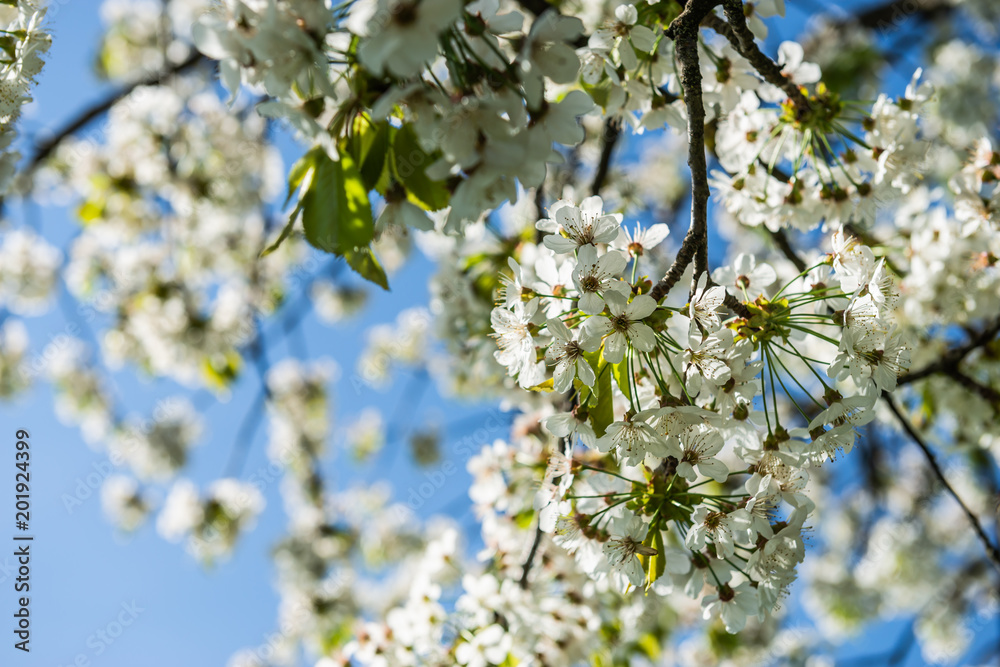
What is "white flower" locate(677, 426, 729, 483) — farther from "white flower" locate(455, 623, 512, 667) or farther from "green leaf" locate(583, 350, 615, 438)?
"white flower" locate(455, 623, 512, 667)

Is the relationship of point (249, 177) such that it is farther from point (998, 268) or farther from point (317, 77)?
point (998, 268)

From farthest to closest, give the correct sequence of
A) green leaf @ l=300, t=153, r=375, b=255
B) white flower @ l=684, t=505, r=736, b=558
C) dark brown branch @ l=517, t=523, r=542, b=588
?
dark brown branch @ l=517, t=523, r=542, b=588, white flower @ l=684, t=505, r=736, b=558, green leaf @ l=300, t=153, r=375, b=255

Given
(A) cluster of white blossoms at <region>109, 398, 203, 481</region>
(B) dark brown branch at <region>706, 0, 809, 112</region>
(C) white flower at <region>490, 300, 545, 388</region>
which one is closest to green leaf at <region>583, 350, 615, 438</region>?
(C) white flower at <region>490, 300, 545, 388</region>

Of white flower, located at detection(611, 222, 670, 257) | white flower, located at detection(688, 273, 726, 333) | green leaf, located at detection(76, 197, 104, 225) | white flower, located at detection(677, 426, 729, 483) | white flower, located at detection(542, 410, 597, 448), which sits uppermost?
green leaf, located at detection(76, 197, 104, 225)

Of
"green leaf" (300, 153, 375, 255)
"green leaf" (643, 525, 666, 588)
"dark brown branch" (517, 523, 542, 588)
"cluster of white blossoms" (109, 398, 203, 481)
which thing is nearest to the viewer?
"green leaf" (300, 153, 375, 255)

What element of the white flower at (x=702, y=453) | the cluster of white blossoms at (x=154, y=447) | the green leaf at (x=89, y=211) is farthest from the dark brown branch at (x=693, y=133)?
the cluster of white blossoms at (x=154, y=447)

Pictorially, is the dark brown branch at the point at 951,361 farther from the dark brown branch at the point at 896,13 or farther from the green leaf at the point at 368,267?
the dark brown branch at the point at 896,13

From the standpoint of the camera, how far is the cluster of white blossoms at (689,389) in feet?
4.00

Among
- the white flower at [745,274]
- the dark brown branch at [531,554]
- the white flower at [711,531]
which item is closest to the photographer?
the white flower at [711,531]

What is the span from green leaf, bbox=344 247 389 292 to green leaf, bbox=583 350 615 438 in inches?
17.7

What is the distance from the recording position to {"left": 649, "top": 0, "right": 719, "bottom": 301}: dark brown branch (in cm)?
129

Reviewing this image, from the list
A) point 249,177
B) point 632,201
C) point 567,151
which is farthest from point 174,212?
point 632,201

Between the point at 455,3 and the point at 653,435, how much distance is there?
82 centimetres

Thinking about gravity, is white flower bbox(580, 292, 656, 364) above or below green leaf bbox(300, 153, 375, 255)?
below
